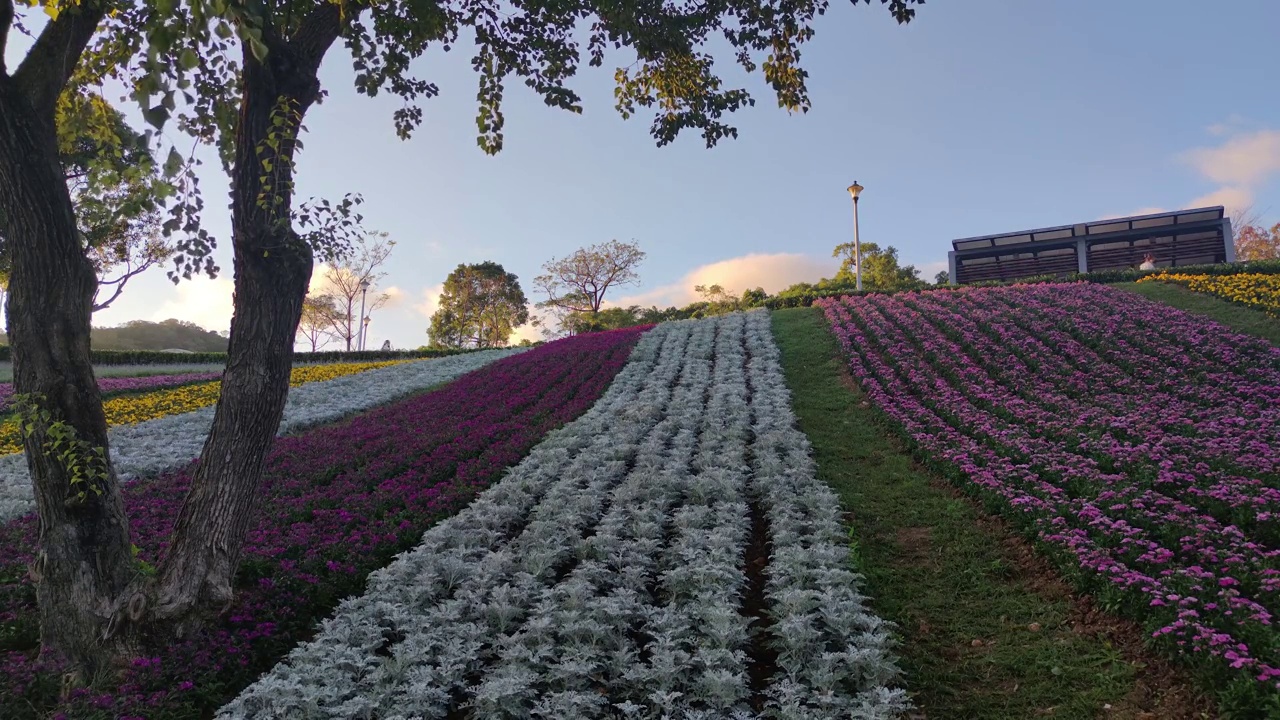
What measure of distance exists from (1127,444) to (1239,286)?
16.9 metres

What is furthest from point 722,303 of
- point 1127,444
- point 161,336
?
point 161,336

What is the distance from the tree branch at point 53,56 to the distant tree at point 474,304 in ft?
178

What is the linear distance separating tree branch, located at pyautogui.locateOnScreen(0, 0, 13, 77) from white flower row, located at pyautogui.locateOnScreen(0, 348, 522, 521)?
4.67 meters

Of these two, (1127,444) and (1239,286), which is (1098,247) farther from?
(1127,444)

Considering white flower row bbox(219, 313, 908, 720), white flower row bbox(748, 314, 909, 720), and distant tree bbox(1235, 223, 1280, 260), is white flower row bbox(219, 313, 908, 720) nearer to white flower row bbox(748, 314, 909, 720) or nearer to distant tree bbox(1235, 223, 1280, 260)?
white flower row bbox(748, 314, 909, 720)

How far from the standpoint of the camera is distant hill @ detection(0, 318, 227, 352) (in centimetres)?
7281

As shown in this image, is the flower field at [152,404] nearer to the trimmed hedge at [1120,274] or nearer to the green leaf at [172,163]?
the green leaf at [172,163]

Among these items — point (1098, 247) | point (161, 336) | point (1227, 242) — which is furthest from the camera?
point (161, 336)

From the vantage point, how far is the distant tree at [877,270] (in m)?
52.8

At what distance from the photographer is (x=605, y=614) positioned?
570 centimetres

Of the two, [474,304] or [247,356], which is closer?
[247,356]

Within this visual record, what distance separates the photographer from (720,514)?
7.93m

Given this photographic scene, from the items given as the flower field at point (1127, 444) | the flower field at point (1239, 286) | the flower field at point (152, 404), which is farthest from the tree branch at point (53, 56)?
the flower field at point (1239, 286)

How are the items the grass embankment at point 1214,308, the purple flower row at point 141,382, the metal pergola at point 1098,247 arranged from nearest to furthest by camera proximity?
the grass embankment at point 1214,308, the purple flower row at point 141,382, the metal pergola at point 1098,247
